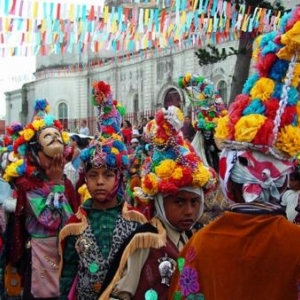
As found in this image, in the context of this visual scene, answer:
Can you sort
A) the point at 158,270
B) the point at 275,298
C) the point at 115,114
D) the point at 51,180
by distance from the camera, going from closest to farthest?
the point at 275,298, the point at 158,270, the point at 115,114, the point at 51,180

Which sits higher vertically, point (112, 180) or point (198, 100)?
point (198, 100)

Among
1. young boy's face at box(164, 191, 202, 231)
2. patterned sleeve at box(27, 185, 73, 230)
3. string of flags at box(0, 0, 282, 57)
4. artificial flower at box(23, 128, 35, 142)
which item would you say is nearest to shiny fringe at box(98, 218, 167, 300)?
young boy's face at box(164, 191, 202, 231)

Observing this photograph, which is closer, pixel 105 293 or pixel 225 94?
pixel 105 293

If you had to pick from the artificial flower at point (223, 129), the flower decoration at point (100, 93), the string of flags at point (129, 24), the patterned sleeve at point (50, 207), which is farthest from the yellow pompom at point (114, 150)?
the string of flags at point (129, 24)

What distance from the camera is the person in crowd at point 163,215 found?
3693 millimetres

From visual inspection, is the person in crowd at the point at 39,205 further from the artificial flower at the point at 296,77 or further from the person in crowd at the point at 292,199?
the artificial flower at the point at 296,77

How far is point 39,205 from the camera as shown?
569 cm

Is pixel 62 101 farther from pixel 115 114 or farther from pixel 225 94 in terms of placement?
pixel 115 114

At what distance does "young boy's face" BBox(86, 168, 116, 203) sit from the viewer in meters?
4.80

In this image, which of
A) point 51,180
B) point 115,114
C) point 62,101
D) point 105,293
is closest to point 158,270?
point 105,293

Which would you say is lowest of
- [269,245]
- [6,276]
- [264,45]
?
[6,276]

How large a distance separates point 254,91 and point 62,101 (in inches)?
1576

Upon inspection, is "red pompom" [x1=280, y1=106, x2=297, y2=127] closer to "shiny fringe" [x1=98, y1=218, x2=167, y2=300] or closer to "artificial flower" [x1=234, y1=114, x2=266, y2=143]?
"artificial flower" [x1=234, y1=114, x2=266, y2=143]

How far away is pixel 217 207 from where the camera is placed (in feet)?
20.9
